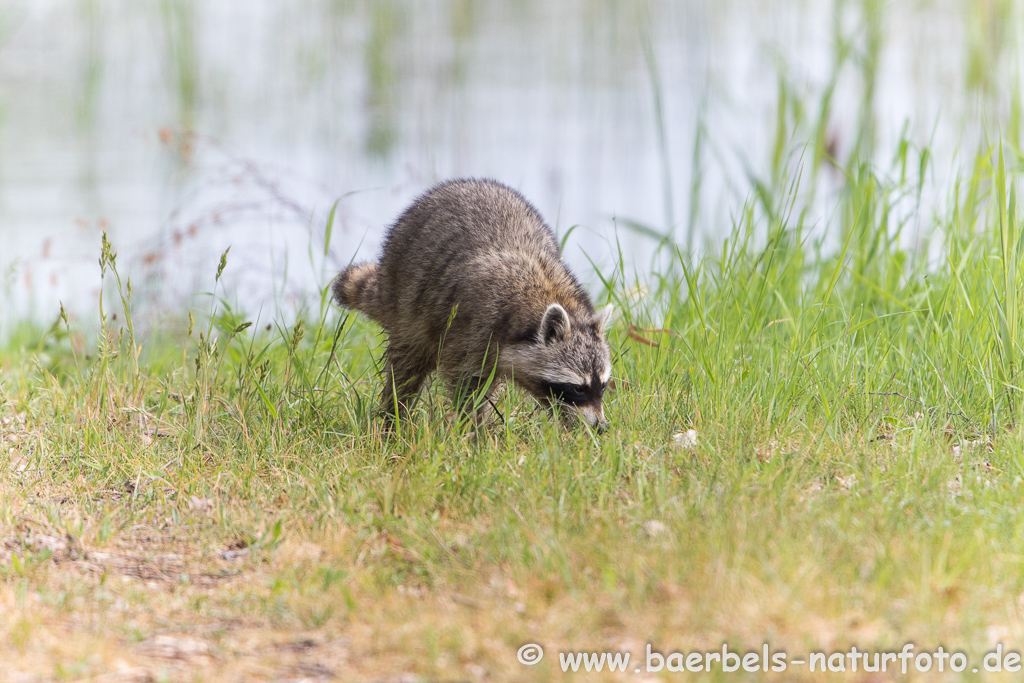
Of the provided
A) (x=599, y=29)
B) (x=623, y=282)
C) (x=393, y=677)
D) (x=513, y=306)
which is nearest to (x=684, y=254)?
(x=623, y=282)

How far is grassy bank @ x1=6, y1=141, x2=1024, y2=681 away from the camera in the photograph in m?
2.62

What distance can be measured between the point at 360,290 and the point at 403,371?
0.62 meters

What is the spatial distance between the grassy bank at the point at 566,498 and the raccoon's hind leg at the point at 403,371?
0.14 meters

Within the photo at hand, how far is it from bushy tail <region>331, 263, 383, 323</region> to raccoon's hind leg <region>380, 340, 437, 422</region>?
359 millimetres

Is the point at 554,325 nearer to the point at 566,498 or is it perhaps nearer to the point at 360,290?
Result: the point at 566,498

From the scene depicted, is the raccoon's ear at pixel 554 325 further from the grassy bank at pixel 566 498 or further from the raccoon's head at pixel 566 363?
the grassy bank at pixel 566 498

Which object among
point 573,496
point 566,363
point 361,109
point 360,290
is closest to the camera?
point 573,496

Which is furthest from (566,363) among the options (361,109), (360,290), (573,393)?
(361,109)

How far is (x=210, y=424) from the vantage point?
14.7ft

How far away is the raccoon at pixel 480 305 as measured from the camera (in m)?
4.57

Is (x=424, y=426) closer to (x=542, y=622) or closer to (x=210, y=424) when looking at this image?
(x=210, y=424)

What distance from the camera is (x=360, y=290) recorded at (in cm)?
538

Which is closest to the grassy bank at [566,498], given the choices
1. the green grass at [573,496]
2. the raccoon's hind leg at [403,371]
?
the green grass at [573,496]

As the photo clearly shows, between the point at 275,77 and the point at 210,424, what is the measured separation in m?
7.71
